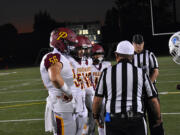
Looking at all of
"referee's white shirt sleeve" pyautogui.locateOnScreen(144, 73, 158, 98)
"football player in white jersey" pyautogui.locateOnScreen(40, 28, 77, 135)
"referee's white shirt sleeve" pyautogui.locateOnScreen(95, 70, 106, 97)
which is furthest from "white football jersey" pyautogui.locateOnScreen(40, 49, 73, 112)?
"referee's white shirt sleeve" pyautogui.locateOnScreen(144, 73, 158, 98)

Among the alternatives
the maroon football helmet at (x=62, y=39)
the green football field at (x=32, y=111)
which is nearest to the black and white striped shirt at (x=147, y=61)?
the green football field at (x=32, y=111)

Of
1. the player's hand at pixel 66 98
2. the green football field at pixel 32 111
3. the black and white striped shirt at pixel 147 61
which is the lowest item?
the green football field at pixel 32 111

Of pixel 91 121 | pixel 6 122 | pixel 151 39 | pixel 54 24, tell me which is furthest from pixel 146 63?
pixel 54 24

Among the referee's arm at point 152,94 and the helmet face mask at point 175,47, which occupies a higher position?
the helmet face mask at point 175,47

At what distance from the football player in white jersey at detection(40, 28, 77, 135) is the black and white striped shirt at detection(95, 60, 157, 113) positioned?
469 millimetres

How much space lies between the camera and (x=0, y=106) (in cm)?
932

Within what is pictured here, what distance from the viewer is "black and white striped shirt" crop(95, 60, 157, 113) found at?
3205mm

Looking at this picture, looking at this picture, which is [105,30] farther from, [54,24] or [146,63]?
[146,63]

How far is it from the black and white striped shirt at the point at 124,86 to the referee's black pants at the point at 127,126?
0.09 m

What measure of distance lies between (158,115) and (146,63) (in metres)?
1.70

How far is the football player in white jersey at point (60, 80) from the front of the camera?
3.34 metres

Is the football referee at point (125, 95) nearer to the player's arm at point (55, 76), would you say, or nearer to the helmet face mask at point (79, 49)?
the player's arm at point (55, 76)

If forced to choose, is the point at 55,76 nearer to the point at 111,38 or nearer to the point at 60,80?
the point at 60,80

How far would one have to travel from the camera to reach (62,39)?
12.0 ft
